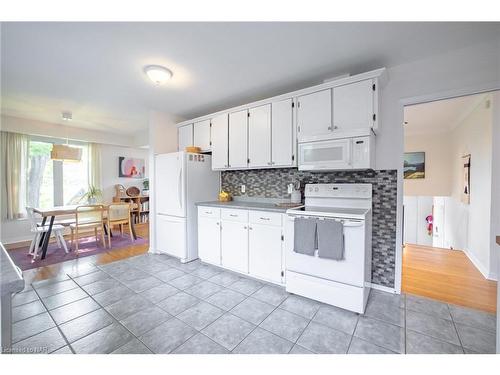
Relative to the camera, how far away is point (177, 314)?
1.94 m

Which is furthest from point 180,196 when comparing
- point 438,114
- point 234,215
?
point 438,114

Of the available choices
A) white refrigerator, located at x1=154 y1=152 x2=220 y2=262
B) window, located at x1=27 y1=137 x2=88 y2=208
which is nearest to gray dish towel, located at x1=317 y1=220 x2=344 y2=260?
white refrigerator, located at x1=154 y1=152 x2=220 y2=262

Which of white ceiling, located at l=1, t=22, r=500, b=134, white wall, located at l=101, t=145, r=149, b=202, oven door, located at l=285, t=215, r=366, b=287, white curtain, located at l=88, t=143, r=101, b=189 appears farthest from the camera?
white wall, located at l=101, t=145, r=149, b=202

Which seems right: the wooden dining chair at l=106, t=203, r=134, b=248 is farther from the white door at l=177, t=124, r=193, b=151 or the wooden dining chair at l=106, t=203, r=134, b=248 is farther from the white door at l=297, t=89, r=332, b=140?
the white door at l=297, t=89, r=332, b=140

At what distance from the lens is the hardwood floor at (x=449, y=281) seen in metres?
2.18

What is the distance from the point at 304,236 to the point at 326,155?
880 mm

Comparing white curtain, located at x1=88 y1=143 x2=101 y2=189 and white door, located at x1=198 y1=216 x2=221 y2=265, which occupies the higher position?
white curtain, located at x1=88 y1=143 x2=101 y2=189

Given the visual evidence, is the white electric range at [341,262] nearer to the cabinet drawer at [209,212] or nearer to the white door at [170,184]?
the cabinet drawer at [209,212]

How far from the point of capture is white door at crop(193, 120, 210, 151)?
3402 millimetres

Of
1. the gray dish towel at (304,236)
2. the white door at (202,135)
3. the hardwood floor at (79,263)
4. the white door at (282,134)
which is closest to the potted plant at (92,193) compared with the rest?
the hardwood floor at (79,263)

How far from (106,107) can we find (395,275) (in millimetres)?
4874

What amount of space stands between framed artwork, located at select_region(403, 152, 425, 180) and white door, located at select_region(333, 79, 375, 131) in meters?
4.12
